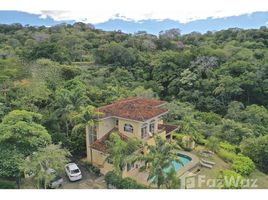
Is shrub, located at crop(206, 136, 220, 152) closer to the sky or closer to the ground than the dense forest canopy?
closer to the ground

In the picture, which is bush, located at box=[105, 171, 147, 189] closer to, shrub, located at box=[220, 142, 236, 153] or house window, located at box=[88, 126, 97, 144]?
house window, located at box=[88, 126, 97, 144]

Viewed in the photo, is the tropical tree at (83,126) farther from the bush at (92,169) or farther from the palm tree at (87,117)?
the bush at (92,169)

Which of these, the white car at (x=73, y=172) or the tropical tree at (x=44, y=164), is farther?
the white car at (x=73, y=172)

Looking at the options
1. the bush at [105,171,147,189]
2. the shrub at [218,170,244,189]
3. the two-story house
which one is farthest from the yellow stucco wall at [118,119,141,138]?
the shrub at [218,170,244,189]

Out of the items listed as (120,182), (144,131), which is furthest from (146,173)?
(144,131)

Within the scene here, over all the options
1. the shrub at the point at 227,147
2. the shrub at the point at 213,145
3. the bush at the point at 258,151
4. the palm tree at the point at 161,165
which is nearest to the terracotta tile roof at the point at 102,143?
the palm tree at the point at 161,165

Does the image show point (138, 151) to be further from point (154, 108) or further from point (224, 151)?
point (224, 151)
